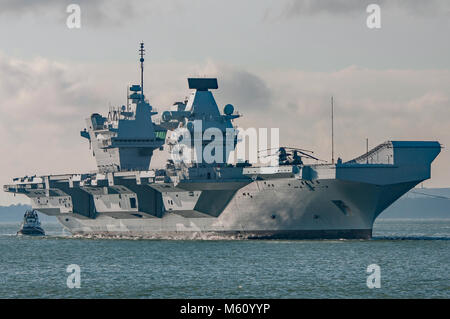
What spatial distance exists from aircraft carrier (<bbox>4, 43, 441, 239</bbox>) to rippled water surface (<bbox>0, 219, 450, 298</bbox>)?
5.26 feet

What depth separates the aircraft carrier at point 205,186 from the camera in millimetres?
49156

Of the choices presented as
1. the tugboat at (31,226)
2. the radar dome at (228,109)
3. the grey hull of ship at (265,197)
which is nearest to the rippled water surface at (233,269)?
the grey hull of ship at (265,197)

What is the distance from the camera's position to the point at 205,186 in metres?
53.5

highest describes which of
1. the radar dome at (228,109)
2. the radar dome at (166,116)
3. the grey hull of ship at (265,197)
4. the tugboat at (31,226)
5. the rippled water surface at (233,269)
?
the radar dome at (228,109)

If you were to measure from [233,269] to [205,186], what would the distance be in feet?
49.9

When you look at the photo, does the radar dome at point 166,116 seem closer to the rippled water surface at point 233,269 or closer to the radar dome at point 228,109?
the radar dome at point 228,109

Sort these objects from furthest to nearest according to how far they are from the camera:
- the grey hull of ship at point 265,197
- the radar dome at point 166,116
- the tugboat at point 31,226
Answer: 1. the tugboat at point 31,226
2. the radar dome at point 166,116
3. the grey hull of ship at point 265,197

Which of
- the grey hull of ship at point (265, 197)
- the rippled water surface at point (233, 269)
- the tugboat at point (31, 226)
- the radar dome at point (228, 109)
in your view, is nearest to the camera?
the rippled water surface at point (233, 269)

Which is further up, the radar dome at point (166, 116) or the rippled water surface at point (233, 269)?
the radar dome at point (166, 116)

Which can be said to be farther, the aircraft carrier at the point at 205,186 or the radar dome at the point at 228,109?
the radar dome at the point at 228,109

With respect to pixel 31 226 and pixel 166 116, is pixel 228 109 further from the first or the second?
pixel 31 226

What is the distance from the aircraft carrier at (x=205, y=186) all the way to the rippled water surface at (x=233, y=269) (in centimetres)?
160

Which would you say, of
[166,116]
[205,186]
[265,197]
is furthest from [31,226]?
[265,197]
